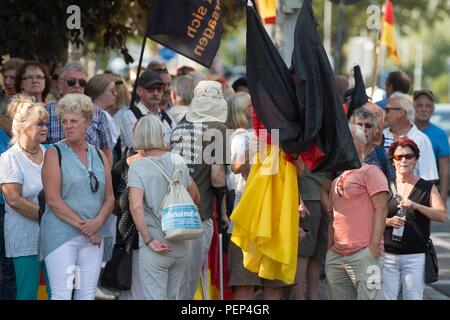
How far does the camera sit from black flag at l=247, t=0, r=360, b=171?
9305mm

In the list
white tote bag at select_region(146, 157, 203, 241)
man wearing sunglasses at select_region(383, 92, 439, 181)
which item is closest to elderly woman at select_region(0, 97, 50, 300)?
white tote bag at select_region(146, 157, 203, 241)

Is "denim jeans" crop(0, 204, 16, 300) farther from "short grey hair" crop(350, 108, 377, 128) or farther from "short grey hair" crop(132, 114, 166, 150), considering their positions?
"short grey hair" crop(350, 108, 377, 128)

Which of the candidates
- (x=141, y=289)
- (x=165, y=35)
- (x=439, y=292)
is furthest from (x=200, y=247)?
(x=439, y=292)

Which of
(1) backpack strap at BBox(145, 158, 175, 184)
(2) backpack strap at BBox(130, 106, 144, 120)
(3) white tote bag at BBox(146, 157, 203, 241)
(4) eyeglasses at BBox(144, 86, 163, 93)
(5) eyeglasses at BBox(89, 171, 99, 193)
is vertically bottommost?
(3) white tote bag at BBox(146, 157, 203, 241)

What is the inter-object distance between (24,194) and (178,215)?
1.25m

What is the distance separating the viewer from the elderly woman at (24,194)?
960 cm

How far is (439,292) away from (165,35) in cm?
392

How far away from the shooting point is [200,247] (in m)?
10.1

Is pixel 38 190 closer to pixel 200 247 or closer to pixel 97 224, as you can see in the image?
pixel 97 224

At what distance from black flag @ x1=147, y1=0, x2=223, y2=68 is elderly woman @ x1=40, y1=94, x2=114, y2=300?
3556mm

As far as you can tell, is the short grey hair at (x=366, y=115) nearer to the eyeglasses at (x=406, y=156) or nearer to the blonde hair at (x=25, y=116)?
the eyeglasses at (x=406, y=156)

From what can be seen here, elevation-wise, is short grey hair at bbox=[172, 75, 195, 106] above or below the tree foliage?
below

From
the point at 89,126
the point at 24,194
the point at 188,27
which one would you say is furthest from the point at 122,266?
the point at 188,27

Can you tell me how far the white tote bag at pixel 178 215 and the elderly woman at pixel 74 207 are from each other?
45cm
